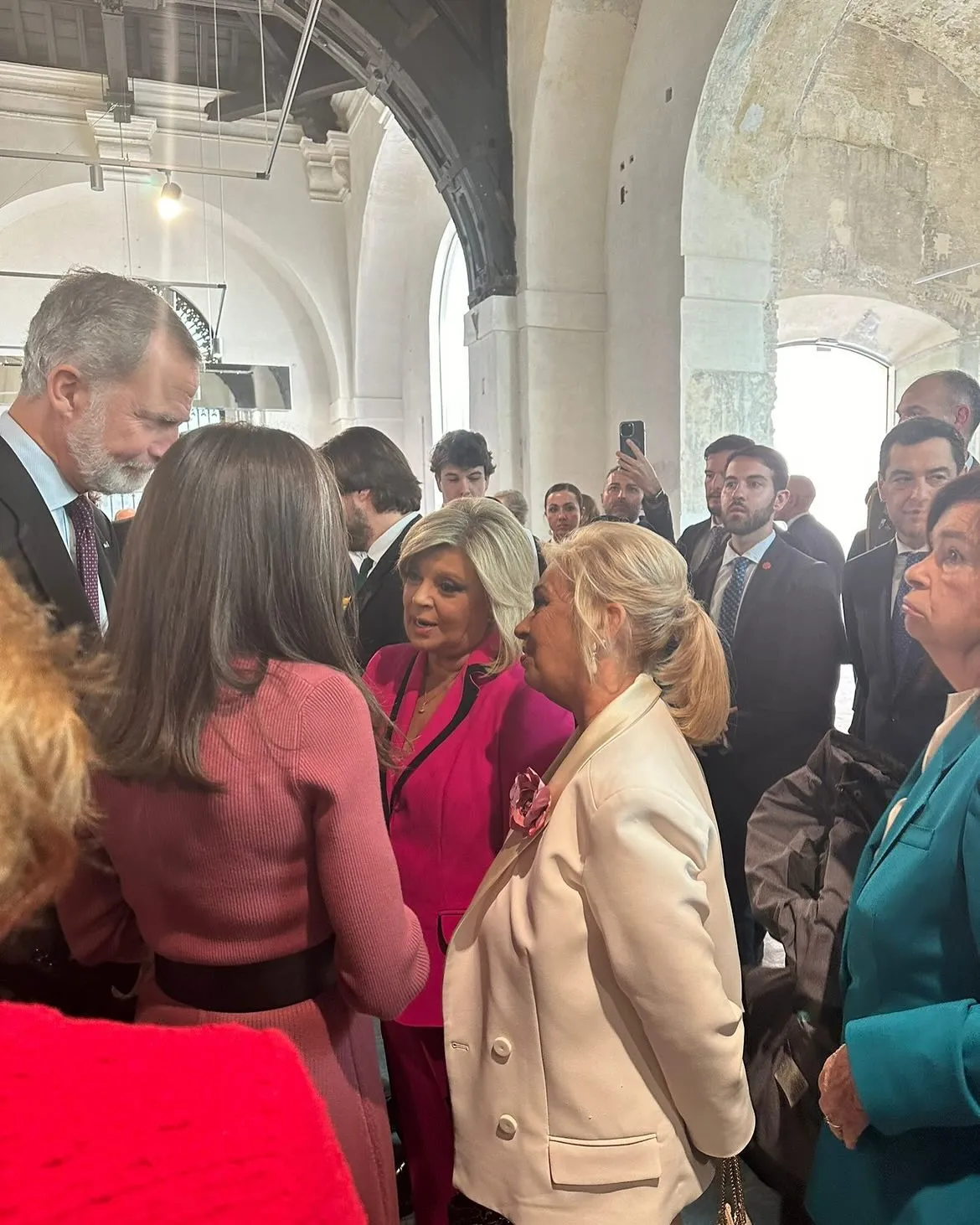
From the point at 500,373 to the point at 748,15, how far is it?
256cm

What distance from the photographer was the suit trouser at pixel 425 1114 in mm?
1820

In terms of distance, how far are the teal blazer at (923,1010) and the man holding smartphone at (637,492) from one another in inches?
99.0

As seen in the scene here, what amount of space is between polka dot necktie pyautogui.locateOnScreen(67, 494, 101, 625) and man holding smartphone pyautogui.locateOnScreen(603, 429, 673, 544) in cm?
249

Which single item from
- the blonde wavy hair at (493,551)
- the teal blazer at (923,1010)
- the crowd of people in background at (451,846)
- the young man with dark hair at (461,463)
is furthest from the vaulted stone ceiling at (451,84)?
the teal blazer at (923,1010)

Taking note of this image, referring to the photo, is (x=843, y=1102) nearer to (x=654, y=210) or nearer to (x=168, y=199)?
(x=654, y=210)

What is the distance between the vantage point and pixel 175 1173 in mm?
469

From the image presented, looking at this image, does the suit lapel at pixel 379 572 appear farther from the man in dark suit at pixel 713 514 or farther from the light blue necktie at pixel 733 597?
the man in dark suit at pixel 713 514

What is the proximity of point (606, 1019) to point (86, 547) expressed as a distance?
138cm

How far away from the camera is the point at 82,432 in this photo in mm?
1677

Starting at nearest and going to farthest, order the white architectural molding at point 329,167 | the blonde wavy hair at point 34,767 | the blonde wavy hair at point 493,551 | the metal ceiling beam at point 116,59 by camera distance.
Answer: the blonde wavy hair at point 34,767 < the blonde wavy hair at point 493,551 < the metal ceiling beam at point 116,59 < the white architectural molding at point 329,167

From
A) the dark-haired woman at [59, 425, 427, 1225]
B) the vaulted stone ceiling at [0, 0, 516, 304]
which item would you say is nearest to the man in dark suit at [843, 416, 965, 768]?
the dark-haired woman at [59, 425, 427, 1225]

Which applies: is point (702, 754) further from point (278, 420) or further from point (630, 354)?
point (278, 420)

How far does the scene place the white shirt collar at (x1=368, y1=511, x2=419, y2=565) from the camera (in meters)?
2.71

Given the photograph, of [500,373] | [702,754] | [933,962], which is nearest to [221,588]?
[933,962]
